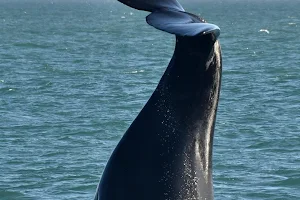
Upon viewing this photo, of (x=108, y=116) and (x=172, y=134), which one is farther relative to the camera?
(x=108, y=116)

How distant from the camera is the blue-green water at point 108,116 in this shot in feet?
69.2

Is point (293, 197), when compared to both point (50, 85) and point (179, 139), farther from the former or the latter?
point (50, 85)

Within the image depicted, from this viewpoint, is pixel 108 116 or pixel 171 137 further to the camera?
pixel 108 116

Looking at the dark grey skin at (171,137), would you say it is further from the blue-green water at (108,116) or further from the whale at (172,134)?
the blue-green water at (108,116)

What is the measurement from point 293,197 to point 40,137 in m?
10.1

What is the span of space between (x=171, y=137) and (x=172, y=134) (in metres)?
0.02

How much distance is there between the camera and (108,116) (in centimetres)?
3194

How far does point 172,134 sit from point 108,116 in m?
26.1

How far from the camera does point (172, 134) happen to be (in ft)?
19.4

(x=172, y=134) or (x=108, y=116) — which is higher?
(x=172, y=134)

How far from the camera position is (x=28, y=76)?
151ft

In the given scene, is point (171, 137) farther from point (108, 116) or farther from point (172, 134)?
point (108, 116)

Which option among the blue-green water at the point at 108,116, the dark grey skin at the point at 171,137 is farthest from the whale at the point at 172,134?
the blue-green water at the point at 108,116

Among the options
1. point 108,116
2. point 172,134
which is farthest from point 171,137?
point 108,116
